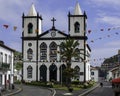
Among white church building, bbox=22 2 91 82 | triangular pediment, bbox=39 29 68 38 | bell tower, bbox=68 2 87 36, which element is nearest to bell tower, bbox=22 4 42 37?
white church building, bbox=22 2 91 82

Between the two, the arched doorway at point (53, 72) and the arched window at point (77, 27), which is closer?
the arched doorway at point (53, 72)

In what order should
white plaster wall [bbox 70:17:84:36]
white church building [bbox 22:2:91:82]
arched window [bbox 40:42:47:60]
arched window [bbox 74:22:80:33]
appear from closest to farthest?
1. white church building [bbox 22:2:91:82]
2. white plaster wall [bbox 70:17:84:36]
3. arched window [bbox 74:22:80:33]
4. arched window [bbox 40:42:47:60]

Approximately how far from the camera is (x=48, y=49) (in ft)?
326

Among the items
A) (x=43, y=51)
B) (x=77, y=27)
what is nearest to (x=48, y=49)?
(x=43, y=51)

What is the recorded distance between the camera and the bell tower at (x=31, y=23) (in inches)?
3967

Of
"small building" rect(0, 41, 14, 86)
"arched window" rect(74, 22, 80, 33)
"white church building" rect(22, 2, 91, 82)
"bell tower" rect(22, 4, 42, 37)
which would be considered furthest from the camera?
"bell tower" rect(22, 4, 42, 37)

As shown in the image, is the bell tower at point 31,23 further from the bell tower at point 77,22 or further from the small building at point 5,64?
the small building at point 5,64

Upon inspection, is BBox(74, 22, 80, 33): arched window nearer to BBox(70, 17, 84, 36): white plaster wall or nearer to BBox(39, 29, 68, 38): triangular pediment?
BBox(70, 17, 84, 36): white plaster wall

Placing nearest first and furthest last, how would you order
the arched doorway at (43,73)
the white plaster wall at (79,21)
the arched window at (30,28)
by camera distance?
the arched doorway at (43,73) → the white plaster wall at (79,21) → the arched window at (30,28)

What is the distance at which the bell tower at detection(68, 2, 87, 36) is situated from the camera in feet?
323

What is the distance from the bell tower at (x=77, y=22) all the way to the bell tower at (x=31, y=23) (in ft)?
26.2

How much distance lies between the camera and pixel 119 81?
2062 cm

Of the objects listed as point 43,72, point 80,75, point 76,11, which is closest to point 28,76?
point 43,72

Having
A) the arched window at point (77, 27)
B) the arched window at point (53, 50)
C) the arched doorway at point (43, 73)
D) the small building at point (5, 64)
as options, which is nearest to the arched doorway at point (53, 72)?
the arched doorway at point (43, 73)
